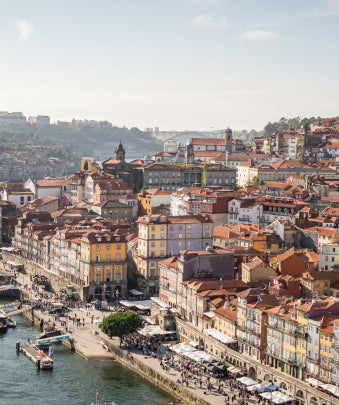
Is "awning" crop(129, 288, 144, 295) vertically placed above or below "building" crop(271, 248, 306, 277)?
below

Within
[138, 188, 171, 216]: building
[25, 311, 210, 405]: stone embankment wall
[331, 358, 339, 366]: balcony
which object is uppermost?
[138, 188, 171, 216]: building

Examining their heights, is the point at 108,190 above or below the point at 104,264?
above

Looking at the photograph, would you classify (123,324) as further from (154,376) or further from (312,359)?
(312,359)

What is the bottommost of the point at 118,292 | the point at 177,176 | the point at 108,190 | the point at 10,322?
the point at 10,322

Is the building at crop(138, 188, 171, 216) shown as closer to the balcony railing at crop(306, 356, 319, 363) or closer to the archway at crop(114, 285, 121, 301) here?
the archway at crop(114, 285, 121, 301)

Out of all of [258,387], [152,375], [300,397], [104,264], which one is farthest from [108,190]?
[300,397]

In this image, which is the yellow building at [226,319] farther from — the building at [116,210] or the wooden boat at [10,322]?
the building at [116,210]

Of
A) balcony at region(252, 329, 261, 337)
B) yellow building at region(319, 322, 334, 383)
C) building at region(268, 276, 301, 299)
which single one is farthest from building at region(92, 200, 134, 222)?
yellow building at region(319, 322, 334, 383)

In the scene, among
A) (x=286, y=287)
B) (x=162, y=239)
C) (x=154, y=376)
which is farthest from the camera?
(x=162, y=239)
